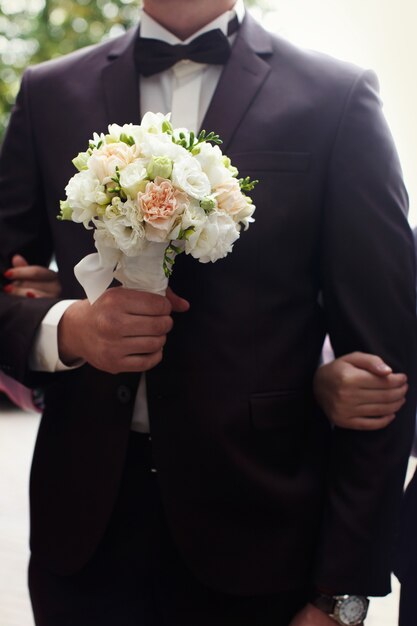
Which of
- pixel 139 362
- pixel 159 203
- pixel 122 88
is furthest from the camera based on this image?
pixel 122 88

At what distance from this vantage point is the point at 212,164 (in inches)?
51.6

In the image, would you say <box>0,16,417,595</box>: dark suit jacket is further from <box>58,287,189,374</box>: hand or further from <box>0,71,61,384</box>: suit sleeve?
<box>58,287,189,374</box>: hand

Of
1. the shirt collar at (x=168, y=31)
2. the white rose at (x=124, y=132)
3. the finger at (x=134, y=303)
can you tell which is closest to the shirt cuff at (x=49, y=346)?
the finger at (x=134, y=303)

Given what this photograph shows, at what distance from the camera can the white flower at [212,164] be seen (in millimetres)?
1307

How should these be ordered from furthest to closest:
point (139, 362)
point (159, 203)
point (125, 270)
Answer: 1. point (139, 362)
2. point (125, 270)
3. point (159, 203)

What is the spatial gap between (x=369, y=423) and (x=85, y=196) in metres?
0.76

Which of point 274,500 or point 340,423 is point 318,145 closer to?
point 340,423

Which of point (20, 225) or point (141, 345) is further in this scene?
point (20, 225)

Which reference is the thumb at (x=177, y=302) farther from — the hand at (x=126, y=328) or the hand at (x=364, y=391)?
the hand at (x=364, y=391)

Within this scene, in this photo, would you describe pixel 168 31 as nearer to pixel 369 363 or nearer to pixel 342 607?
pixel 369 363

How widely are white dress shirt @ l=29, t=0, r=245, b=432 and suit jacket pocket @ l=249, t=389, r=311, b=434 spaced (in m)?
0.25

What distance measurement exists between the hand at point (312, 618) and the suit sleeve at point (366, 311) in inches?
2.3

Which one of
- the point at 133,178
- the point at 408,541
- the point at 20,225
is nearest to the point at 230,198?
the point at 133,178

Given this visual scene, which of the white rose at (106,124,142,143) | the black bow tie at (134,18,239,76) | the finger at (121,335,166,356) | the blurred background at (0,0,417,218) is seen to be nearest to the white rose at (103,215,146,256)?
the white rose at (106,124,142,143)
